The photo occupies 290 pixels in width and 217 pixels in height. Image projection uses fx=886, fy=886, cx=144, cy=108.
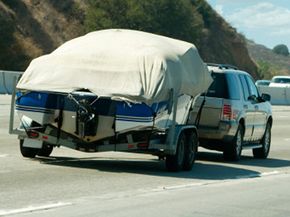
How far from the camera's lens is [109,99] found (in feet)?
48.6

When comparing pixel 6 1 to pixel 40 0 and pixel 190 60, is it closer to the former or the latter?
pixel 40 0

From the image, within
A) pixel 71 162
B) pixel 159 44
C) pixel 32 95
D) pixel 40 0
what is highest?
pixel 40 0

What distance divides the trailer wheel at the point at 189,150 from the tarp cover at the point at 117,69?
0.80 meters

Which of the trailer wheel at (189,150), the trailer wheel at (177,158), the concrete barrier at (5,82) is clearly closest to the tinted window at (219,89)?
the trailer wheel at (189,150)

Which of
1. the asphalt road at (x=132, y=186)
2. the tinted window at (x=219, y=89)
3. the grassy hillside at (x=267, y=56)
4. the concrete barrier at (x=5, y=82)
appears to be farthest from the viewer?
the grassy hillside at (x=267, y=56)

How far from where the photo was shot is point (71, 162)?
16.5 meters

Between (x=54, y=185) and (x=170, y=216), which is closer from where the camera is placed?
(x=170, y=216)

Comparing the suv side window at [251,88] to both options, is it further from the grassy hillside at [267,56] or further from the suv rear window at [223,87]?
the grassy hillside at [267,56]

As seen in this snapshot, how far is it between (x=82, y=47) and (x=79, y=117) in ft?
5.21

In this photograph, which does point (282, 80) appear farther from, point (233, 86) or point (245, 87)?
point (233, 86)

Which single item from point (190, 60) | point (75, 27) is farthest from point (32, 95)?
point (75, 27)

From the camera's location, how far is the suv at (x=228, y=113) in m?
18.4

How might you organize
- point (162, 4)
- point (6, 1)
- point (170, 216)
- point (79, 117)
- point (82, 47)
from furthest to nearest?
point (162, 4)
point (6, 1)
point (82, 47)
point (79, 117)
point (170, 216)

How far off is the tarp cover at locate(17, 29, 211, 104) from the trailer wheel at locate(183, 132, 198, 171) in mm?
796
